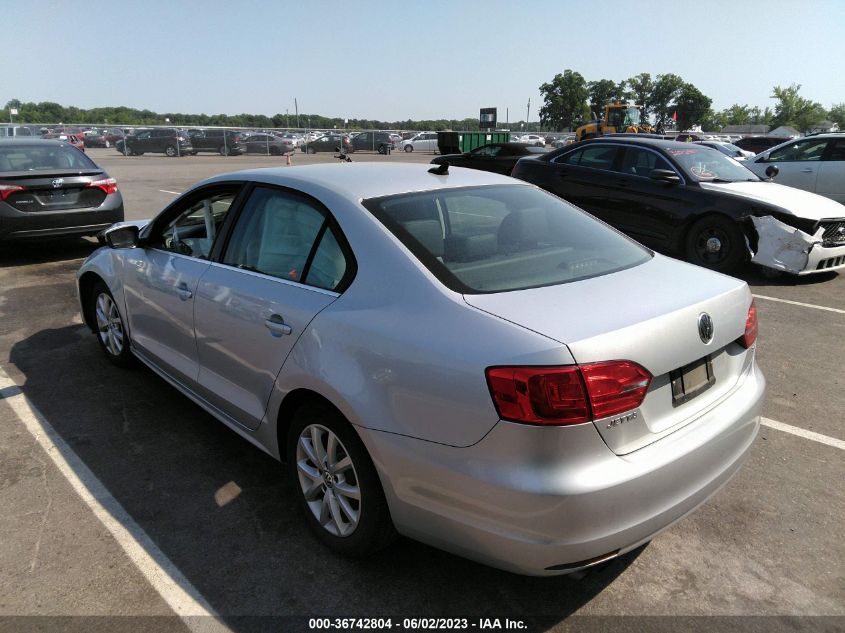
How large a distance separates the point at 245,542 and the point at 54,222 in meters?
7.00

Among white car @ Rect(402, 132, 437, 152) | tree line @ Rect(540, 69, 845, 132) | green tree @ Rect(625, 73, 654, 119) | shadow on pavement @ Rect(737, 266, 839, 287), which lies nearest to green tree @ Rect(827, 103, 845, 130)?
tree line @ Rect(540, 69, 845, 132)

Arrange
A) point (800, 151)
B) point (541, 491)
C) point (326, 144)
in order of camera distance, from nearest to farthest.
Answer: point (541, 491) < point (800, 151) < point (326, 144)

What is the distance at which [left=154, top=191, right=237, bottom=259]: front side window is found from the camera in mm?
3596

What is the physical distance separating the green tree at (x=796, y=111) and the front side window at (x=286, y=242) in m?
116

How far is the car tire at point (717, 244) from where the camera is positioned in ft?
25.2

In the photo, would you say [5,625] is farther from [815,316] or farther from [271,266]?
[815,316]

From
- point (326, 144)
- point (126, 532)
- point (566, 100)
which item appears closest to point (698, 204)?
point (126, 532)

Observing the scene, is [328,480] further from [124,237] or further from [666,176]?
[666,176]

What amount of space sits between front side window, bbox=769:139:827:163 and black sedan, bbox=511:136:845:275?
3.75m

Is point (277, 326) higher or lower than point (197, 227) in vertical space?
lower

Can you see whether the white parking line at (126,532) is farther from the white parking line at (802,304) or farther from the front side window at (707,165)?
the front side window at (707,165)

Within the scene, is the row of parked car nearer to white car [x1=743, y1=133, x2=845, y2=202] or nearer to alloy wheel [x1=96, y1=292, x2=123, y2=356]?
white car [x1=743, y1=133, x2=845, y2=202]

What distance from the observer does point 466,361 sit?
6.82 feet

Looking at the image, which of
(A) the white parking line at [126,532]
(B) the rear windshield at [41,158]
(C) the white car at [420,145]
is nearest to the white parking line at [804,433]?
(A) the white parking line at [126,532]
